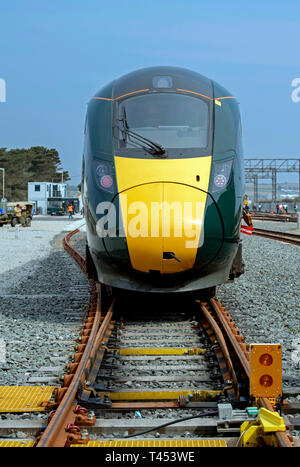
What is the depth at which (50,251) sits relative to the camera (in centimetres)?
1856

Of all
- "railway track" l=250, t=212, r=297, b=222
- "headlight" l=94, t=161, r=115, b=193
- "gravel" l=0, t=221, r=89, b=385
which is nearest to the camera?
"gravel" l=0, t=221, r=89, b=385

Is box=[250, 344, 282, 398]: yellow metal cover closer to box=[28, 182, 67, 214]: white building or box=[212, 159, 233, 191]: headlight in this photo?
box=[212, 159, 233, 191]: headlight

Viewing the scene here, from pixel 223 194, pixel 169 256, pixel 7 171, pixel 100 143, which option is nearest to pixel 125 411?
pixel 169 256

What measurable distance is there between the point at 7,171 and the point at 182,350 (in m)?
89.4

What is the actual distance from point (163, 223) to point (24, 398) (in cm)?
233

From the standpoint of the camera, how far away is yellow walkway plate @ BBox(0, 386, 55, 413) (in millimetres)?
4119

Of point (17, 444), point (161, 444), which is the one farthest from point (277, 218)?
point (17, 444)

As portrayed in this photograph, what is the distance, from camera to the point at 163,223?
593 cm

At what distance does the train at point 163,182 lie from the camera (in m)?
6.05

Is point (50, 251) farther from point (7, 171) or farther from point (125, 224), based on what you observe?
point (7, 171)

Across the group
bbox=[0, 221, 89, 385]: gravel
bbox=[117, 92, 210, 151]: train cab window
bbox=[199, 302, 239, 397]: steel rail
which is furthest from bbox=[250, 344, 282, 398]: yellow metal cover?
bbox=[117, 92, 210, 151]: train cab window

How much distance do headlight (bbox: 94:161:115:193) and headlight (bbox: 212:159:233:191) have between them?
1.11 metres

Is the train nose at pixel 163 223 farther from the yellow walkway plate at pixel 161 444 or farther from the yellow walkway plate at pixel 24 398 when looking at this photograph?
the yellow walkway plate at pixel 161 444

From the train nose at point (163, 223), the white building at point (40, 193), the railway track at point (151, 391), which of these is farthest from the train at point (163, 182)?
the white building at point (40, 193)
